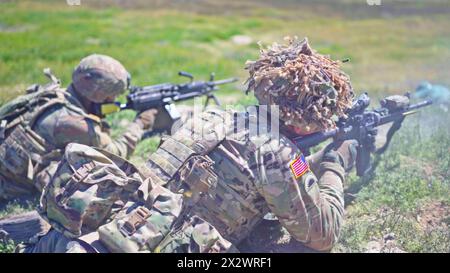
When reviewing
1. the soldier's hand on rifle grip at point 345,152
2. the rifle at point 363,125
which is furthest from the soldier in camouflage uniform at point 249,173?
the soldier's hand on rifle grip at point 345,152

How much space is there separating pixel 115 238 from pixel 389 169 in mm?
3833

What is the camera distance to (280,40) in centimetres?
1859

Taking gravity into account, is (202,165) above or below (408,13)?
above

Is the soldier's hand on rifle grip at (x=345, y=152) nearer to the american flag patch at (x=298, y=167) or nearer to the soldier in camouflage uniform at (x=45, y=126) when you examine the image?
the american flag patch at (x=298, y=167)

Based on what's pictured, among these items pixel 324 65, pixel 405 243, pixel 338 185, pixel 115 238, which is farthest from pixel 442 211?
pixel 115 238

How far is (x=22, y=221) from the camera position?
18.1 feet

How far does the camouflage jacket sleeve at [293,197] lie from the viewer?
4273 mm

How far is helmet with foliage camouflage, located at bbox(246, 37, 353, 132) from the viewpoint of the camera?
439cm

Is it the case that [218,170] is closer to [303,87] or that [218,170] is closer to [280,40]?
[303,87]

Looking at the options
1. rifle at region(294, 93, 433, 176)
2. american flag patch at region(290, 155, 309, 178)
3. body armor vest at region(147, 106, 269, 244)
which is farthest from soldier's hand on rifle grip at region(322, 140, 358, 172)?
body armor vest at region(147, 106, 269, 244)

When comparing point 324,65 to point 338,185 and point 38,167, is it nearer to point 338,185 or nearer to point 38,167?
point 338,185

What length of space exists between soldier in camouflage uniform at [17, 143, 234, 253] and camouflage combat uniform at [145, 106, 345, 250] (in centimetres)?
22

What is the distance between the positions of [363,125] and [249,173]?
6.19 ft

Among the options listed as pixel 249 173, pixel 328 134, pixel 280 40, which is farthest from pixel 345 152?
pixel 280 40
